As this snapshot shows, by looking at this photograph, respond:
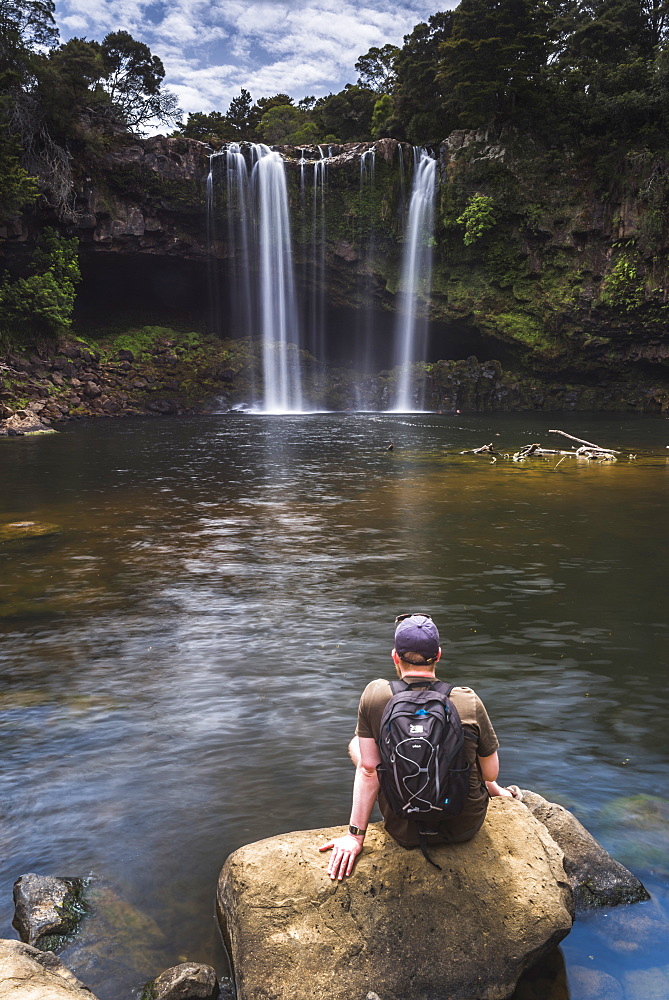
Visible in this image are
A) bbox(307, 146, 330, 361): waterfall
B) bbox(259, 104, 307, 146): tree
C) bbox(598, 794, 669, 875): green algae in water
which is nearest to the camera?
bbox(598, 794, 669, 875): green algae in water

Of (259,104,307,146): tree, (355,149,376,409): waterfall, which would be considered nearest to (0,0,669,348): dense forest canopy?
(355,149,376,409): waterfall

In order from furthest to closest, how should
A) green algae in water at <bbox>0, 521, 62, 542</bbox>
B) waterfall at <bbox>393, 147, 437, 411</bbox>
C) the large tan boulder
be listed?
waterfall at <bbox>393, 147, 437, 411</bbox>
green algae in water at <bbox>0, 521, 62, 542</bbox>
the large tan boulder

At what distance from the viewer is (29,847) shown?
4223 mm

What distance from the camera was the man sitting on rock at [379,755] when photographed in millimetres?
3150

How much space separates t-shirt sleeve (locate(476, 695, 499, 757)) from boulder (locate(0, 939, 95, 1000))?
1.93 m

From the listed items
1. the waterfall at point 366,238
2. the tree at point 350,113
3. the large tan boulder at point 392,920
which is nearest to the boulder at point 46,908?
the large tan boulder at point 392,920

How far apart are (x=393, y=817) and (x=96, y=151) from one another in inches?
1743

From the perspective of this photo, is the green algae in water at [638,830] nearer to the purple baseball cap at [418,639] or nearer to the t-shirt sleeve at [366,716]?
the t-shirt sleeve at [366,716]

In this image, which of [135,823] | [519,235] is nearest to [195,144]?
[519,235]

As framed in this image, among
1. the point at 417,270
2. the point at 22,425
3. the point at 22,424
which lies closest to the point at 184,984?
the point at 22,425

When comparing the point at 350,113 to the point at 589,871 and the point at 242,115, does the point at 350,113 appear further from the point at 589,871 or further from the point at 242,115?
the point at 589,871

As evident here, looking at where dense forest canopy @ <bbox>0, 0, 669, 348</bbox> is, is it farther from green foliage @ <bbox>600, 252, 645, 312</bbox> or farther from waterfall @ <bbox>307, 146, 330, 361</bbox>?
waterfall @ <bbox>307, 146, 330, 361</bbox>

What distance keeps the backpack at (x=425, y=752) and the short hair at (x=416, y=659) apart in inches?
4.0

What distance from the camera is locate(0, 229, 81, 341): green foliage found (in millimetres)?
36406
